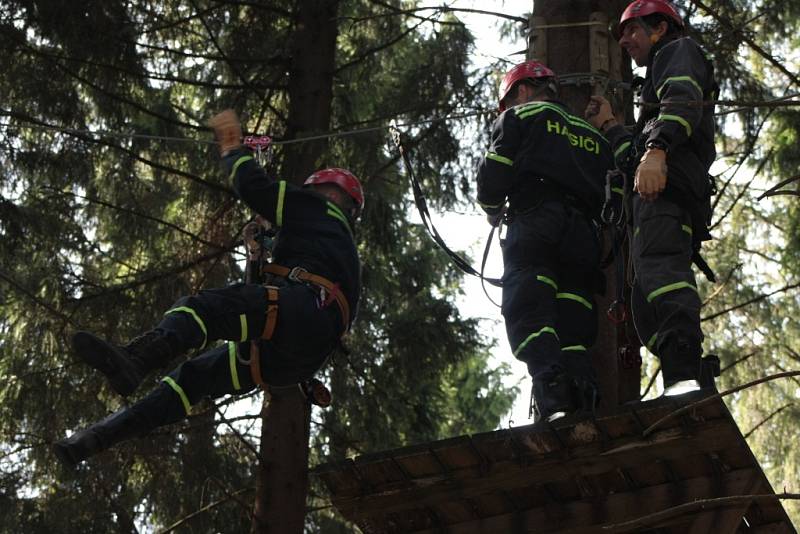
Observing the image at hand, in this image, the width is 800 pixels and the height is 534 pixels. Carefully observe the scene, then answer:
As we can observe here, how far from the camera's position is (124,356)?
6535 millimetres

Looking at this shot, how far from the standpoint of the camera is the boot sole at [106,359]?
6.42 meters

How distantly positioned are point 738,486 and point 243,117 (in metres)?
7.44

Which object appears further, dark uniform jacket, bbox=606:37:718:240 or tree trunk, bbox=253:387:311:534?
tree trunk, bbox=253:387:311:534

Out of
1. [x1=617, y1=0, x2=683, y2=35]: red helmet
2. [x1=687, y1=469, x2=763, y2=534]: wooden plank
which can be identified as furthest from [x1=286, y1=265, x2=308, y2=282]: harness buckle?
[x1=687, y1=469, x2=763, y2=534]: wooden plank

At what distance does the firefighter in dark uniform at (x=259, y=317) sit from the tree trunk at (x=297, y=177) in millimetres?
2442

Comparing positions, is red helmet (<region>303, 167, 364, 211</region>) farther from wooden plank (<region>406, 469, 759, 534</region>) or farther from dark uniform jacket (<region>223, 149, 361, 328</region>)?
wooden plank (<region>406, 469, 759, 534</region>)

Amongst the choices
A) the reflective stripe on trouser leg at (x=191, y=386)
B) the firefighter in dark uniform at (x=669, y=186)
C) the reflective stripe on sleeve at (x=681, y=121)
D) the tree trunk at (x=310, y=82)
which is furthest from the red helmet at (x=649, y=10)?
the tree trunk at (x=310, y=82)

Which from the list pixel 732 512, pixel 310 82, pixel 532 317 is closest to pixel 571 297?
pixel 532 317

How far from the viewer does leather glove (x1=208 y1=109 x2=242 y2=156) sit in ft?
24.0

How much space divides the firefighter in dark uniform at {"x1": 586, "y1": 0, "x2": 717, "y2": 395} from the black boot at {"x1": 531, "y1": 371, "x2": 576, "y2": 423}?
45 centimetres

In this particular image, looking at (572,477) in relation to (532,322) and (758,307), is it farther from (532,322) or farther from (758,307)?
(758,307)

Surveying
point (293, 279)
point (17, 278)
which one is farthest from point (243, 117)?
point (293, 279)

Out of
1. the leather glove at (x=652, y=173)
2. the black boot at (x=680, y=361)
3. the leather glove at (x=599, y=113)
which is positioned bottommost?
the black boot at (x=680, y=361)

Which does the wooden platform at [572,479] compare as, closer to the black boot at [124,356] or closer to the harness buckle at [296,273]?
the black boot at [124,356]
